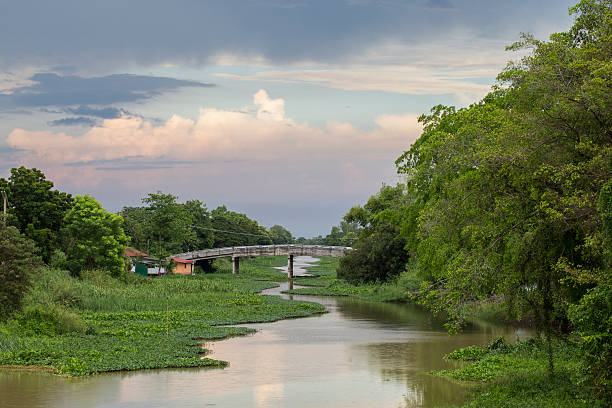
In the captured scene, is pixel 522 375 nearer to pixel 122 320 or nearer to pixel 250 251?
pixel 122 320

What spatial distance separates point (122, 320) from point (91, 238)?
22905 mm

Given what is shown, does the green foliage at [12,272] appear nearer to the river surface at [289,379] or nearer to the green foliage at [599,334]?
the river surface at [289,379]

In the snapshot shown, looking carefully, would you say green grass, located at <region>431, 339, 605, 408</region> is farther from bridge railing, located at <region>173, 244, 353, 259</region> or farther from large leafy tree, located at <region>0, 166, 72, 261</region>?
bridge railing, located at <region>173, 244, 353, 259</region>

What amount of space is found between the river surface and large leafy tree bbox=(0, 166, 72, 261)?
29.3m

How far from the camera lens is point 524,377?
22.3m

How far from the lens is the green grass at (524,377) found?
61.7 ft

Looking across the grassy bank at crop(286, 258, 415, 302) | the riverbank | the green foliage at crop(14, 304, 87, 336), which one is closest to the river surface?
the riverbank

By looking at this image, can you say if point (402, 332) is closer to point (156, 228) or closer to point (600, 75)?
point (600, 75)

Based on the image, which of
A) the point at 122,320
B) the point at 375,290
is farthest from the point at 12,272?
the point at 375,290

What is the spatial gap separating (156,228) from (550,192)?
7772 cm

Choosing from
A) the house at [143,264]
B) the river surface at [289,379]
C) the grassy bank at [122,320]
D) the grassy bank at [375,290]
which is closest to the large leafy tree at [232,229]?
the house at [143,264]

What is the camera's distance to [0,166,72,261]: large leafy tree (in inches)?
2375

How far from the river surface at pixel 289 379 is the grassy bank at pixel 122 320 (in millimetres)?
1319

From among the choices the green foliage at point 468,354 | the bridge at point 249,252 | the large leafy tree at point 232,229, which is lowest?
the green foliage at point 468,354
